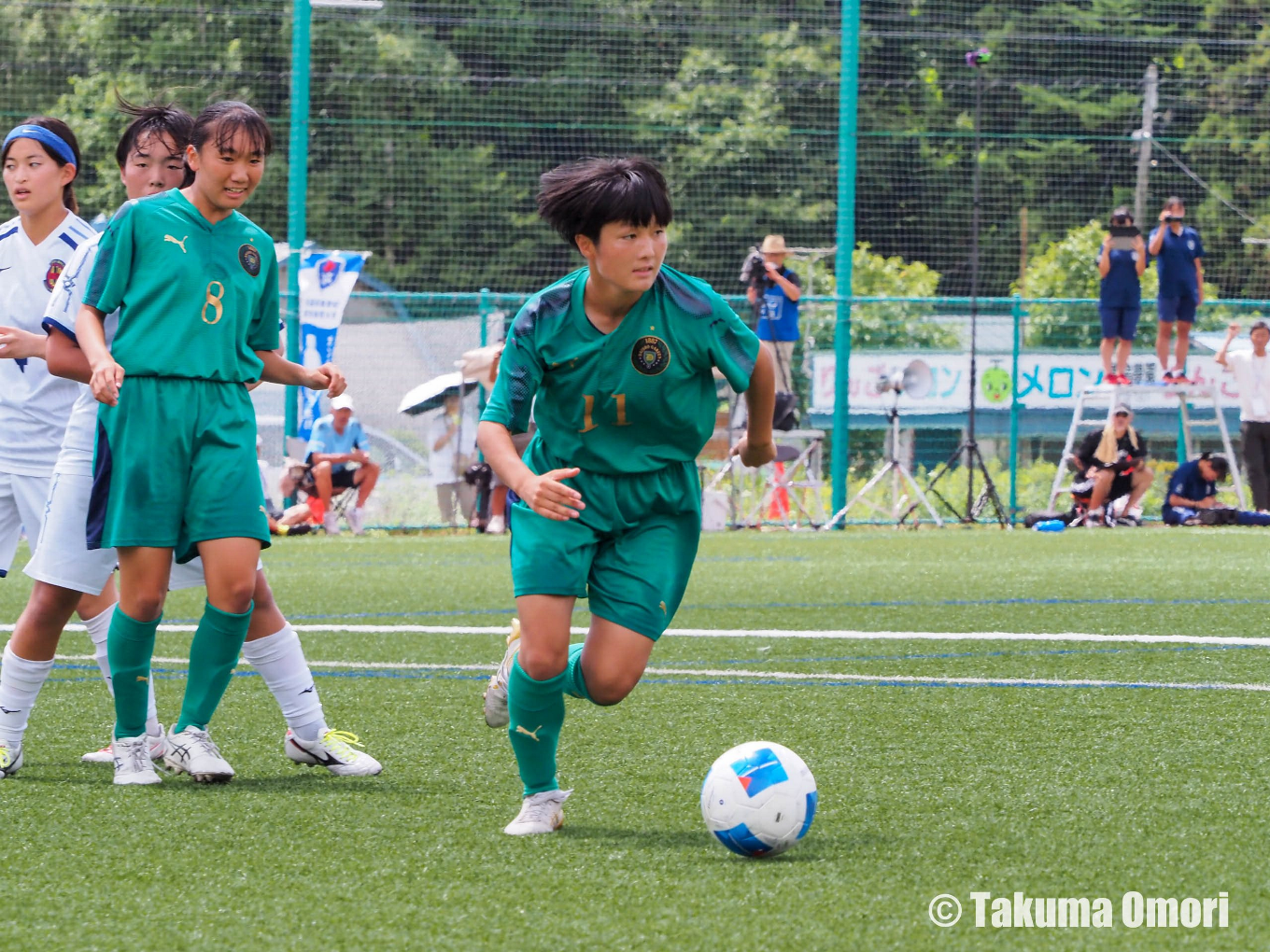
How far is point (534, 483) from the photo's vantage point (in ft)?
11.2

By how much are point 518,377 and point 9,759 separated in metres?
1.81

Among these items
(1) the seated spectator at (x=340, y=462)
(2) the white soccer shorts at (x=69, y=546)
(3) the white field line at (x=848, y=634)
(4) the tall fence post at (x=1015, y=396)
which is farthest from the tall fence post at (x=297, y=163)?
(2) the white soccer shorts at (x=69, y=546)

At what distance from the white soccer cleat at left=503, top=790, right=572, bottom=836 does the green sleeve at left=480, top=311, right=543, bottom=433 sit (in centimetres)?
82

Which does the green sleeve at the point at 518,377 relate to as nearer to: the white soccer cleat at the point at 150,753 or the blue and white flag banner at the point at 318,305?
the white soccer cleat at the point at 150,753

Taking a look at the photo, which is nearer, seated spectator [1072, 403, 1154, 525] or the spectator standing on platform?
seated spectator [1072, 403, 1154, 525]

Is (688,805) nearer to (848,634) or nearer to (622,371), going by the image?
(622,371)

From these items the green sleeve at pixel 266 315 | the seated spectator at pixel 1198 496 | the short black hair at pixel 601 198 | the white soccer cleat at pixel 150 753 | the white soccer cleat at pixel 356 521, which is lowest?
the white soccer cleat at pixel 356 521

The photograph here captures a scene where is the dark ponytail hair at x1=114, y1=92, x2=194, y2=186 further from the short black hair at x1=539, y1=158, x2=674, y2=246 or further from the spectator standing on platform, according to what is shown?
the spectator standing on platform

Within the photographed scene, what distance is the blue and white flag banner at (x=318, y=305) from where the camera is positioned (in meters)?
14.7

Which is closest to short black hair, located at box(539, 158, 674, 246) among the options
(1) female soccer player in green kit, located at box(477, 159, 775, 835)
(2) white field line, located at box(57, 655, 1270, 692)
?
(1) female soccer player in green kit, located at box(477, 159, 775, 835)

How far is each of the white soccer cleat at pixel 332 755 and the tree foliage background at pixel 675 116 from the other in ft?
75.1

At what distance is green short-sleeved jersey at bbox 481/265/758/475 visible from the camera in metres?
3.67

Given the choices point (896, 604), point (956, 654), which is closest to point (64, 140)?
point (956, 654)

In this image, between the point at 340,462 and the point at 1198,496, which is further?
the point at 1198,496
